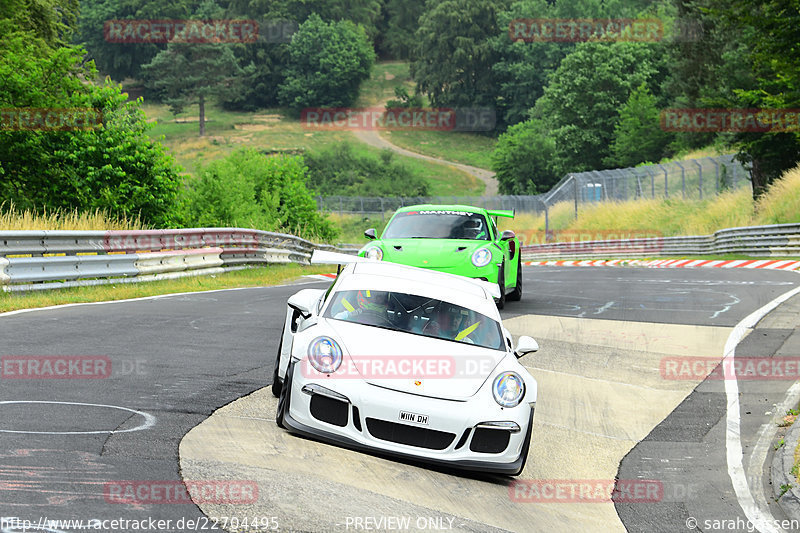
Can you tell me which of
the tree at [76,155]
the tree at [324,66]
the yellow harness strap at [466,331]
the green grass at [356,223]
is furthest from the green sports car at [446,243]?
the tree at [324,66]

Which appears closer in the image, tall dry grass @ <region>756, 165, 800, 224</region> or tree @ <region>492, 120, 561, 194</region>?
tall dry grass @ <region>756, 165, 800, 224</region>

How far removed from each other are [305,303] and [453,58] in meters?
136

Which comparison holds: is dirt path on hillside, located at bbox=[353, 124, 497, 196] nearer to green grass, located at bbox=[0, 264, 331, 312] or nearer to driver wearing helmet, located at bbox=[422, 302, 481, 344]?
green grass, located at bbox=[0, 264, 331, 312]

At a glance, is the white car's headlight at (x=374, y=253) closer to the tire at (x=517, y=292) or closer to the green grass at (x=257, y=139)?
the tire at (x=517, y=292)

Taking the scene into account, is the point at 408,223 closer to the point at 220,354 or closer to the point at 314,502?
the point at 220,354

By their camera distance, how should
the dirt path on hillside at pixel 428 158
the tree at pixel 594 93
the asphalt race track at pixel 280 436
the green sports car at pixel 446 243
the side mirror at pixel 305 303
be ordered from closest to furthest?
1. the asphalt race track at pixel 280 436
2. the side mirror at pixel 305 303
3. the green sports car at pixel 446 243
4. the tree at pixel 594 93
5. the dirt path on hillside at pixel 428 158

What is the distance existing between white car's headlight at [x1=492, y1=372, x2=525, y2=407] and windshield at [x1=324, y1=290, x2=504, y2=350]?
501 mm

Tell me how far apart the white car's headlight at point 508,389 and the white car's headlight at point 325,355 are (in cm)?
113

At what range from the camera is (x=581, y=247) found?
156 feet

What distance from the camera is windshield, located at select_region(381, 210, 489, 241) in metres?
15.0

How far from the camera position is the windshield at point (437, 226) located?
49.3 ft

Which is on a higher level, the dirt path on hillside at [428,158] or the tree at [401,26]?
the tree at [401,26]

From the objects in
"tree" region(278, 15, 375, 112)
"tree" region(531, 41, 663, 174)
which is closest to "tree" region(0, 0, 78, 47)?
"tree" region(531, 41, 663, 174)

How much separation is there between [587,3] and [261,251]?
12259 cm
